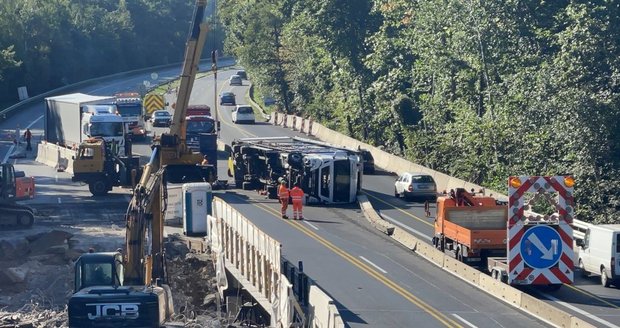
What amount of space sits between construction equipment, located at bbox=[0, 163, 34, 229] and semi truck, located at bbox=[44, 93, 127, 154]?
847 centimetres

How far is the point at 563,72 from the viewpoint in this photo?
53.7 meters

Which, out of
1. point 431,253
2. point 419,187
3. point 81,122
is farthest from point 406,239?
point 81,122

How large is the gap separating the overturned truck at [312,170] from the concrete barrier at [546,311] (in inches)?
844

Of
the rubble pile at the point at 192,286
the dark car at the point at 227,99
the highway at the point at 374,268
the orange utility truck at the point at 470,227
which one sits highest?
the dark car at the point at 227,99

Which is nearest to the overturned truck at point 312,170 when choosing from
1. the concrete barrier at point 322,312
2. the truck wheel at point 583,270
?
the truck wheel at point 583,270

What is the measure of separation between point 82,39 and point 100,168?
78.1m

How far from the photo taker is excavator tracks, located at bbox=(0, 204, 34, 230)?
4534cm

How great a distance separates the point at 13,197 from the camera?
158 ft

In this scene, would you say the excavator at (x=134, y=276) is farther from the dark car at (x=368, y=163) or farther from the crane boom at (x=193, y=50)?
the dark car at (x=368, y=163)

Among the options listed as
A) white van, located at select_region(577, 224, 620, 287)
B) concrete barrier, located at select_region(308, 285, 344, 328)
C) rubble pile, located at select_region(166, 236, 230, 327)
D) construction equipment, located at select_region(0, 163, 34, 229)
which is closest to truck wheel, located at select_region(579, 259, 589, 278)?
white van, located at select_region(577, 224, 620, 287)

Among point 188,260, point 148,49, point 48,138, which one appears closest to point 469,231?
point 188,260

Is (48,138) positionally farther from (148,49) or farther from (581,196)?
(148,49)

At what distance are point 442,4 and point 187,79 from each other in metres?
25.0

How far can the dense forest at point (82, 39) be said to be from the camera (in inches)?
4267
